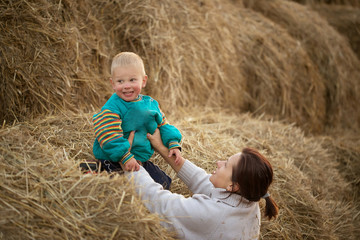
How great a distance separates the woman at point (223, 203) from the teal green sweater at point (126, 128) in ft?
0.71

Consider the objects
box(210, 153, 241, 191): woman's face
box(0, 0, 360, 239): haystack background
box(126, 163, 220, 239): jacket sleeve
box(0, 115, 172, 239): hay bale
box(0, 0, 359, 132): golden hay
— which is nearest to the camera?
box(0, 115, 172, 239): hay bale

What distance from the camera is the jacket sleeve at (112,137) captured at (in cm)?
236

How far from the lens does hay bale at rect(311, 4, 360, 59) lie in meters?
7.61

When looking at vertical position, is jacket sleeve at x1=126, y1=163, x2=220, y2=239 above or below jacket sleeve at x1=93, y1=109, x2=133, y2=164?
below

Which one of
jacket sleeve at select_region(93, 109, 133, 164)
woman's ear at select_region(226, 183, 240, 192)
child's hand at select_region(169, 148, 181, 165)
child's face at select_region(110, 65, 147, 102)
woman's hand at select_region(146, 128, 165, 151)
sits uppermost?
child's face at select_region(110, 65, 147, 102)

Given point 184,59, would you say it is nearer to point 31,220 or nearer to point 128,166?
point 128,166

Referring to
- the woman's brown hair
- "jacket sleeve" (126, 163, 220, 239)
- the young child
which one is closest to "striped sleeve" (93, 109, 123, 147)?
the young child

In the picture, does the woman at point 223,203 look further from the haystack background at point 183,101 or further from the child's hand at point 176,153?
the child's hand at point 176,153

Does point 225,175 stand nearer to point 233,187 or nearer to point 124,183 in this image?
point 233,187

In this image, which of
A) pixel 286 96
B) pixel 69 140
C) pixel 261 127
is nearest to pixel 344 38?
pixel 286 96

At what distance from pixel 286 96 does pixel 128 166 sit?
168 inches

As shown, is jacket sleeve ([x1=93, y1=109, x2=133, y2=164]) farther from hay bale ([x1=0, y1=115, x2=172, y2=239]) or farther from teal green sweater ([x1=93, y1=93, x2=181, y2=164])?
hay bale ([x1=0, y1=115, x2=172, y2=239])

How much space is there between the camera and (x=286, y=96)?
6.05 metres

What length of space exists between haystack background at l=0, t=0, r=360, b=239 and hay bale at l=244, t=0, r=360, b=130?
3 cm
